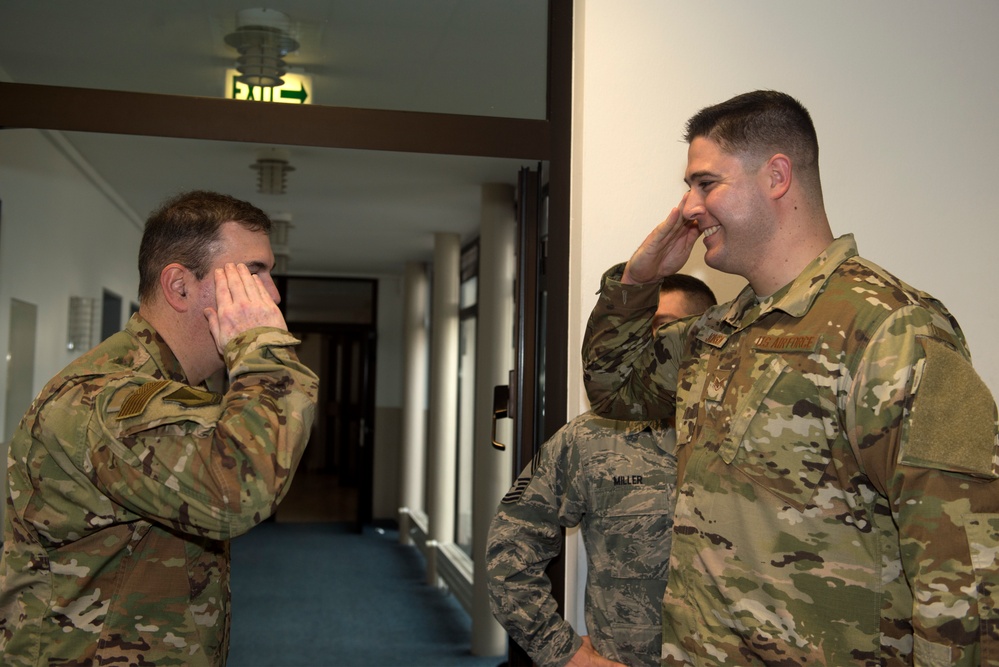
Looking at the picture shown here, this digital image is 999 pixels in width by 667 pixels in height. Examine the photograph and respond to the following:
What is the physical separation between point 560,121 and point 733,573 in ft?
4.76

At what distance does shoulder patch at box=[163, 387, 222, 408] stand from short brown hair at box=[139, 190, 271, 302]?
0.87 ft

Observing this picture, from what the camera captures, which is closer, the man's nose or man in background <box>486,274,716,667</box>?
the man's nose

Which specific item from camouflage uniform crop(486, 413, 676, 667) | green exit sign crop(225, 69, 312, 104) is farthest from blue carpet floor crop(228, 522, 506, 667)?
green exit sign crop(225, 69, 312, 104)

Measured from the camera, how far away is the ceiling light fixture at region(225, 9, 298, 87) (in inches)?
96.3

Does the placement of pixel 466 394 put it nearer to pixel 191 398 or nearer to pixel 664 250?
pixel 664 250

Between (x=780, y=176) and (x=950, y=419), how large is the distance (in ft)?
1.67

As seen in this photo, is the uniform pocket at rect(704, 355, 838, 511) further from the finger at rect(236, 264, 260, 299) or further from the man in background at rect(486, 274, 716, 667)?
the finger at rect(236, 264, 260, 299)

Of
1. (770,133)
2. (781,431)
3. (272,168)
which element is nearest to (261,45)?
(770,133)

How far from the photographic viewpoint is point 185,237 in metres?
1.58

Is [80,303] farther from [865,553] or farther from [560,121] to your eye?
Result: [865,553]

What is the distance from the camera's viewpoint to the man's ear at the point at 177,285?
1562mm

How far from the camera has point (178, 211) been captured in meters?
1.59

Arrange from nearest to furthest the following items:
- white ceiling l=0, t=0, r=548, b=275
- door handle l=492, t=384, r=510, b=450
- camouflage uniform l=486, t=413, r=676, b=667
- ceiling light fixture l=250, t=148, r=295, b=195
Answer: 1. camouflage uniform l=486, t=413, r=676, b=667
2. white ceiling l=0, t=0, r=548, b=275
3. door handle l=492, t=384, r=510, b=450
4. ceiling light fixture l=250, t=148, r=295, b=195

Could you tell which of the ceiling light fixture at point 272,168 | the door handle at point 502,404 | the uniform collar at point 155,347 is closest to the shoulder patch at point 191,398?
the uniform collar at point 155,347
